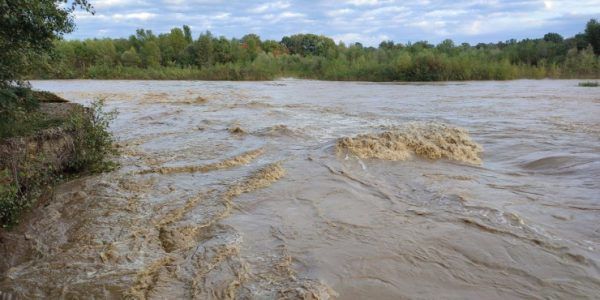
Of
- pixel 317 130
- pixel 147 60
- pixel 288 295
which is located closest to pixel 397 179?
pixel 288 295

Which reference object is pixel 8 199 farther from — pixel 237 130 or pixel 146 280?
pixel 237 130

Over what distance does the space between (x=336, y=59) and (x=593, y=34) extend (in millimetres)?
21813

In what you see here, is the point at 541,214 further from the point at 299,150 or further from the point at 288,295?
the point at 299,150

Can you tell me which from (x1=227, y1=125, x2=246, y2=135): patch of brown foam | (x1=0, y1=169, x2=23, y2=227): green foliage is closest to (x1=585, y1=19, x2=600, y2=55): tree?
(x1=227, y1=125, x2=246, y2=135): patch of brown foam

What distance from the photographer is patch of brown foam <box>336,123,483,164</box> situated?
24.6 feet

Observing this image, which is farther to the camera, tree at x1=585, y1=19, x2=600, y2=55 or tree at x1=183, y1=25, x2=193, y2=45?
tree at x1=183, y1=25, x2=193, y2=45

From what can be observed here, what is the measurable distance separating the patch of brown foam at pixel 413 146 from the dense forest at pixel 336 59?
58.5ft

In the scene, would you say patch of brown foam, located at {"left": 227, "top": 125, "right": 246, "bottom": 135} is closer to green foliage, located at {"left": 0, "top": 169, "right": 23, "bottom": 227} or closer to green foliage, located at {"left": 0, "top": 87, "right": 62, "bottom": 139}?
green foliage, located at {"left": 0, "top": 87, "right": 62, "bottom": 139}

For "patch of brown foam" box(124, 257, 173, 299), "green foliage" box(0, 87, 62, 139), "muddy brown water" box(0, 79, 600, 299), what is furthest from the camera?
"green foliage" box(0, 87, 62, 139)

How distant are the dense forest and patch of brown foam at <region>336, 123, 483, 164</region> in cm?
1783

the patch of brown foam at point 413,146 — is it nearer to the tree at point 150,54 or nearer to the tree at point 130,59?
the tree at point 150,54

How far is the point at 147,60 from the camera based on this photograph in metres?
51.2

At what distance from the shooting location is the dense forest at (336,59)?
31.9 meters

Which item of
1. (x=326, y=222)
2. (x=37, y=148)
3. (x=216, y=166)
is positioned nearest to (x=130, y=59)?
(x=216, y=166)
